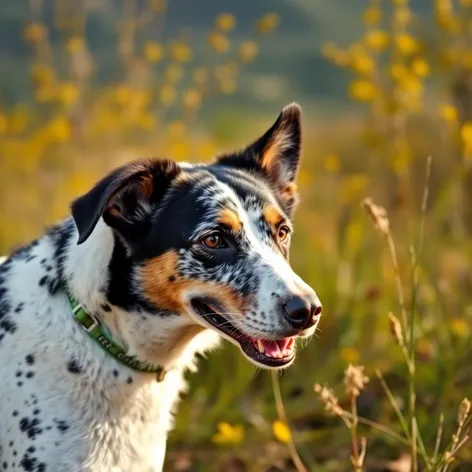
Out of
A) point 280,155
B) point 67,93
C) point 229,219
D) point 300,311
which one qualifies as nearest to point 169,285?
point 229,219

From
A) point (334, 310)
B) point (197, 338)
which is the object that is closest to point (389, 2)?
point (334, 310)

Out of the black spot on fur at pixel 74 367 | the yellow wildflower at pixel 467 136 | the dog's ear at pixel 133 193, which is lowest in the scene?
the black spot on fur at pixel 74 367

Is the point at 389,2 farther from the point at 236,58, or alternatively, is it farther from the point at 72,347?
the point at 72,347

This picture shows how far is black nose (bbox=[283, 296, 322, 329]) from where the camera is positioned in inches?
111

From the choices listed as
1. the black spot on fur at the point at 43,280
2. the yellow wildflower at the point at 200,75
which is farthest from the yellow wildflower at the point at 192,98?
the black spot on fur at the point at 43,280

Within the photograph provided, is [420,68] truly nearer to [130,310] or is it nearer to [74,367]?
[130,310]

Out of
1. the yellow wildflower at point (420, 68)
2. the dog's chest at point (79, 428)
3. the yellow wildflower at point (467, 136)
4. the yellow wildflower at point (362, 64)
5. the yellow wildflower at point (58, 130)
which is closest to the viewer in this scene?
the dog's chest at point (79, 428)

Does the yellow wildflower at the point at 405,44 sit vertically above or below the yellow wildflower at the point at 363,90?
above

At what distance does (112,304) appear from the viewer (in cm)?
317

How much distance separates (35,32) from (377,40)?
2.20 m

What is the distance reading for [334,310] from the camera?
5305 mm

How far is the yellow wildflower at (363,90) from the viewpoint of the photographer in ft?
17.4

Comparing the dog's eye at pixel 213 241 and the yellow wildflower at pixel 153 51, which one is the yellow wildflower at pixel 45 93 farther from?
the dog's eye at pixel 213 241

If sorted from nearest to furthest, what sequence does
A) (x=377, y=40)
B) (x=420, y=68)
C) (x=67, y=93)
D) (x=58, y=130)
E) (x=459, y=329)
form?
(x=459, y=329)
(x=420, y=68)
(x=377, y=40)
(x=58, y=130)
(x=67, y=93)
